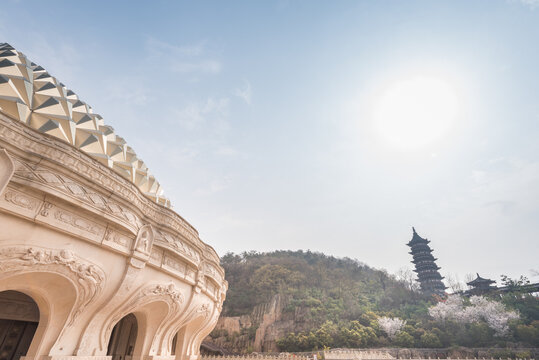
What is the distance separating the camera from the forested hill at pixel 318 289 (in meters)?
43.3

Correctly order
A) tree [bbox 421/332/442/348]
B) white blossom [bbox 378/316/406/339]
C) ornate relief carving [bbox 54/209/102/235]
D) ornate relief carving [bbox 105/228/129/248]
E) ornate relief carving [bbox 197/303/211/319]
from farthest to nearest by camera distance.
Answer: white blossom [bbox 378/316/406/339]
tree [bbox 421/332/442/348]
ornate relief carving [bbox 197/303/211/319]
ornate relief carving [bbox 105/228/129/248]
ornate relief carving [bbox 54/209/102/235]

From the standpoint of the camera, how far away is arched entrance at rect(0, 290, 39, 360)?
27.9ft

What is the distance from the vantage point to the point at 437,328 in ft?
103

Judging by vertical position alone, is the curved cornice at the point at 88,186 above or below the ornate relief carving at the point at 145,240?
above

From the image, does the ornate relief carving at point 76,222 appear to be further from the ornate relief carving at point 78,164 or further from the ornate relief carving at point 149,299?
the ornate relief carving at point 149,299

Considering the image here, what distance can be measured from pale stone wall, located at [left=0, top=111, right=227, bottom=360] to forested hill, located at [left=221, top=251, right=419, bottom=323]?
36301 mm

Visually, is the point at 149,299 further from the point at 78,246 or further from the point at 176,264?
the point at 78,246

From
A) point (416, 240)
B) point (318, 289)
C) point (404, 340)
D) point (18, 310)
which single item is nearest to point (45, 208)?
point (18, 310)

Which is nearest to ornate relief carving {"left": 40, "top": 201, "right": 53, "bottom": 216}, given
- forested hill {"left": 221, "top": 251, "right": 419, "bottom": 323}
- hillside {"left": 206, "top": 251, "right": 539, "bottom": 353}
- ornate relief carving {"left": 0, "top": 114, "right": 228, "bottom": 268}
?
ornate relief carving {"left": 0, "top": 114, "right": 228, "bottom": 268}

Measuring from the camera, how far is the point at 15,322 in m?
9.15

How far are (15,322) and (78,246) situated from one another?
642cm

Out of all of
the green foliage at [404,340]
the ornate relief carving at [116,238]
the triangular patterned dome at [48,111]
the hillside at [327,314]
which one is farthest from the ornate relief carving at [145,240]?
the green foliage at [404,340]

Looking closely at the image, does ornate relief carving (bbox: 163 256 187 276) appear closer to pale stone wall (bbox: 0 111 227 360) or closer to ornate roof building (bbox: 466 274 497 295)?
pale stone wall (bbox: 0 111 227 360)

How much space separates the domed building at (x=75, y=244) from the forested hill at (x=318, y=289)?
3551 centimetres
